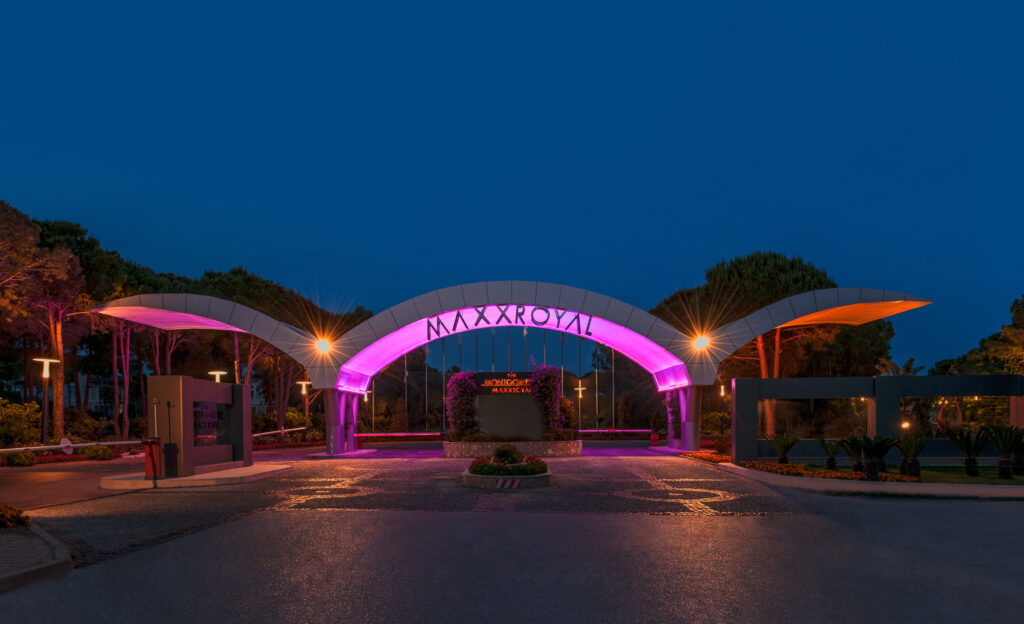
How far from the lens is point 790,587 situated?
7.11 m

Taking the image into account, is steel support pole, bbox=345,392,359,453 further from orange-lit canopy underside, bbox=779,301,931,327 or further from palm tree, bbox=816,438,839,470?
orange-lit canopy underside, bbox=779,301,931,327

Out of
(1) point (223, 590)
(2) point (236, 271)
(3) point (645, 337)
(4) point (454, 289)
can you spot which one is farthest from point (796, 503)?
(2) point (236, 271)

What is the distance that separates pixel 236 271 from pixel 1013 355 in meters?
47.8

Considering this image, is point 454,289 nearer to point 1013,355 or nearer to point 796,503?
point 796,503

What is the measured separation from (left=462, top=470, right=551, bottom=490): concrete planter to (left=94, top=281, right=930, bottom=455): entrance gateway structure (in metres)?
13.0

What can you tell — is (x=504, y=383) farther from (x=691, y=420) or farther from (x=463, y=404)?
(x=691, y=420)

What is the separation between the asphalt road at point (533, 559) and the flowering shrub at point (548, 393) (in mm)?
15713

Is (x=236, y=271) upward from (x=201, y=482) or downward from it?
upward

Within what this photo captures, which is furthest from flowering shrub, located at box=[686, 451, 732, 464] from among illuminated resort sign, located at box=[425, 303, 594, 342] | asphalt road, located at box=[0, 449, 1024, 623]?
asphalt road, located at box=[0, 449, 1024, 623]

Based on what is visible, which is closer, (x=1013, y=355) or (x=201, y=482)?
(x=201, y=482)

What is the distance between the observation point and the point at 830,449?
69.6 feet

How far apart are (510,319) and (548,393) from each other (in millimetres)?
4038

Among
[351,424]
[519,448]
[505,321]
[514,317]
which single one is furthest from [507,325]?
[351,424]

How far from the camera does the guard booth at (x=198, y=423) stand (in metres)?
18.3
